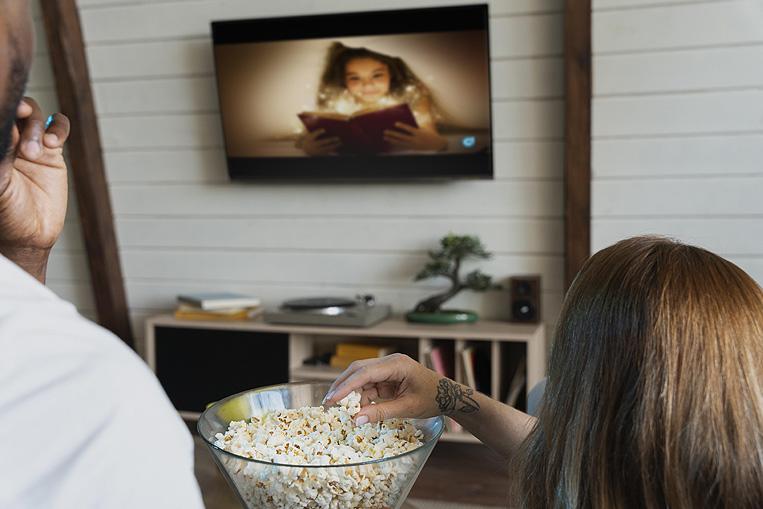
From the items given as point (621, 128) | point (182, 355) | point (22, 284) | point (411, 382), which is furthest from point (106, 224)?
point (22, 284)

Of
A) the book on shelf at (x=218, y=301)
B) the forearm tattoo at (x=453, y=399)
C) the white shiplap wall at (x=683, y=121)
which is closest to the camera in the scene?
the forearm tattoo at (x=453, y=399)

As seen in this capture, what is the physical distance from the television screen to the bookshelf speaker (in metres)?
0.46

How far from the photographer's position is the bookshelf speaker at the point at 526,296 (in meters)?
3.56

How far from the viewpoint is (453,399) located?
145 cm

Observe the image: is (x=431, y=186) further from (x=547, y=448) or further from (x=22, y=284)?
(x=22, y=284)

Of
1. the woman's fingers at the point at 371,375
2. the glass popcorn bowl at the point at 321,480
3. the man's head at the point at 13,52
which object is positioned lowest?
the glass popcorn bowl at the point at 321,480

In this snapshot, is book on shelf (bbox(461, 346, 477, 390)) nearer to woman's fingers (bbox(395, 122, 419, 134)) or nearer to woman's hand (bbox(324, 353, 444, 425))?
woman's fingers (bbox(395, 122, 419, 134))

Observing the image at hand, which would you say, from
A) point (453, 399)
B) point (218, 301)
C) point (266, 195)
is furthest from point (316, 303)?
point (453, 399)

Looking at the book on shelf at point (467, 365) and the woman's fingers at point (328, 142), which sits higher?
the woman's fingers at point (328, 142)

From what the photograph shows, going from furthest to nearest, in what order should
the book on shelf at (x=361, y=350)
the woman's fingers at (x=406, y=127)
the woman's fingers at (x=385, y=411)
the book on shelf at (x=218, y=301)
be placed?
the book on shelf at (x=218, y=301) < the book on shelf at (x=361, y=350) < the woman's fingers at (x=406, y=127) < the woman's fingers at (x=385, y=411)

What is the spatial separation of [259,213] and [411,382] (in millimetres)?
2702

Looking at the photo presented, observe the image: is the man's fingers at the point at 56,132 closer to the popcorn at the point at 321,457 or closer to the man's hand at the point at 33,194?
the man's hand at the point at 33,194

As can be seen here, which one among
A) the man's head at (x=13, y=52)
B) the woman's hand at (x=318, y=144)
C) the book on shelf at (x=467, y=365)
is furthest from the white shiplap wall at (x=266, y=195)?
the man's head at (x=13, y=52)

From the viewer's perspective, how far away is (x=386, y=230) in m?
3.81
